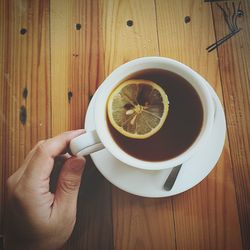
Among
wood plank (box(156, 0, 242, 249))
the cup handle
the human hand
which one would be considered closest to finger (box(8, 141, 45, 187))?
the human hand

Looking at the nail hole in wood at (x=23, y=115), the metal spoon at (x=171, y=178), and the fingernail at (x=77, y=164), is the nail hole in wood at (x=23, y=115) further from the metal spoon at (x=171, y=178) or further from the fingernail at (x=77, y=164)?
the metal spoon at (x=171, y=178)

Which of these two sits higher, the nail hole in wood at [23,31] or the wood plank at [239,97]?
the nail hole in wood at [23,31]

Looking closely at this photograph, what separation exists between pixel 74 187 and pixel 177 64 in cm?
24

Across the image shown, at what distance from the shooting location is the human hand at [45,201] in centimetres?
46

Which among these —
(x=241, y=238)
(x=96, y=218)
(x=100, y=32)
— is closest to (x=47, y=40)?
(x=100, y=32)

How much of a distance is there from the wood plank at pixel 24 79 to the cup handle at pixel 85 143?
14 cm

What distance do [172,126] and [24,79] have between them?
0.27 metres

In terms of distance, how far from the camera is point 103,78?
54 centimetres

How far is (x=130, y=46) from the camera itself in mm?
547

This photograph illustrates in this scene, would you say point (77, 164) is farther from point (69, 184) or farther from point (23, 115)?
point (23, 115)

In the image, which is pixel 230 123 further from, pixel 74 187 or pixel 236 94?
pixel 74 187

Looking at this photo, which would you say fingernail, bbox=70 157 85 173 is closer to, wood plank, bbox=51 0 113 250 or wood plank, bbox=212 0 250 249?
wood plank, bbox=51 0 113 250

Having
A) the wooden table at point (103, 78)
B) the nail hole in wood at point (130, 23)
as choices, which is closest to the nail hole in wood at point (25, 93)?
the wooden table at point (103, 78)

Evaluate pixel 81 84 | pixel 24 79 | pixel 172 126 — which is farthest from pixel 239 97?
pixel 24 79
